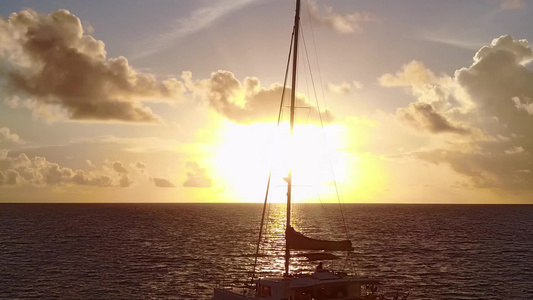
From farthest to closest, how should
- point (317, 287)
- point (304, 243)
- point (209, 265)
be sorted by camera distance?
point (209, 265), point (304, 243), point (317, 287)

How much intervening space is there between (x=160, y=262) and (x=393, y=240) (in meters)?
55.8

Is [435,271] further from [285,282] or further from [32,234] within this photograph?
[32,234]

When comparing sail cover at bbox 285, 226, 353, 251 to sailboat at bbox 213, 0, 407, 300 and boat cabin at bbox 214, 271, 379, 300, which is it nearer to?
sailboat at bbox 213, 0, 407, 300

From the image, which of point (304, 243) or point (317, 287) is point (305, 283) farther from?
point (304, 243)

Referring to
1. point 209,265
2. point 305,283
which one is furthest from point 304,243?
point 209,265

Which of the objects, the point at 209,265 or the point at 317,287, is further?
the point at 209,265

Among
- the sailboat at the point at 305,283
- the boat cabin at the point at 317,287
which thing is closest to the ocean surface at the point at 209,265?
the sailboat at the point at 305,283

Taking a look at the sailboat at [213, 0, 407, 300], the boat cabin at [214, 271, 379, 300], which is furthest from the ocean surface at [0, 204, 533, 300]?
the boat cabin at [214, 271, 379, 300]

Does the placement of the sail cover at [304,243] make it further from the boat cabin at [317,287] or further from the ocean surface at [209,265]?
the ocean surface at [209,265]

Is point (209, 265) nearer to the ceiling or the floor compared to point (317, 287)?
nearer to the floor

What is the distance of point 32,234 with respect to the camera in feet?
441

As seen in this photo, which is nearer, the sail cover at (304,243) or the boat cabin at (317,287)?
the boat cabin at (317,287)

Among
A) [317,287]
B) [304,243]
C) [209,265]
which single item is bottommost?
[209,265]

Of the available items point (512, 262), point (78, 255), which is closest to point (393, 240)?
point (512, 262)
